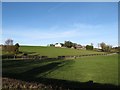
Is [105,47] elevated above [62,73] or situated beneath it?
elevated above

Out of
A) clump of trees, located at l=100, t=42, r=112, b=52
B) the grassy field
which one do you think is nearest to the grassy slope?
the grassy field

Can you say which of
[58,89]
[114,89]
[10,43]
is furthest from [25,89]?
[10,43]

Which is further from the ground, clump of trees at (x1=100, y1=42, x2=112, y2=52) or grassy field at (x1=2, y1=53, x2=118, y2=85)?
clump of trees at (x1=100, y1=42, x2=112, y2=52)

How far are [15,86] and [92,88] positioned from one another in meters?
2.99

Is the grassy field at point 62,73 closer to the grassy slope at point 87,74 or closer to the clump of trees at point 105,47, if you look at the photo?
the grassy slope at point 87,74

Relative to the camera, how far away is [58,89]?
7.15 metres

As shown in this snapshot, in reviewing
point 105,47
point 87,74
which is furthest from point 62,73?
point 105,47

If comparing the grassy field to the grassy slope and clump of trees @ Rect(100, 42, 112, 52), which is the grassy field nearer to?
the grassy slope

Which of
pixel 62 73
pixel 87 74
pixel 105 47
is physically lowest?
pixel 87 74

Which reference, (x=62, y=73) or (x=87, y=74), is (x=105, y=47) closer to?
(x=87, y=74)

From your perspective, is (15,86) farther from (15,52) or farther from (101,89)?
(15,52)

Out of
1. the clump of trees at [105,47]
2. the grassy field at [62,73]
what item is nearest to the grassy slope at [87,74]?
the grassy field at [62,73]

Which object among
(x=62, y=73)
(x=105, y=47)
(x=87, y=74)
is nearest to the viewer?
(x=62, y=73)

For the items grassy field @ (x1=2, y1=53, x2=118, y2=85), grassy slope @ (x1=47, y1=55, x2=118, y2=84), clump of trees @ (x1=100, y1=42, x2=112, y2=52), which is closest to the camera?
grassy field @ (x1=2, y1=53, x2=118, y2=85)
